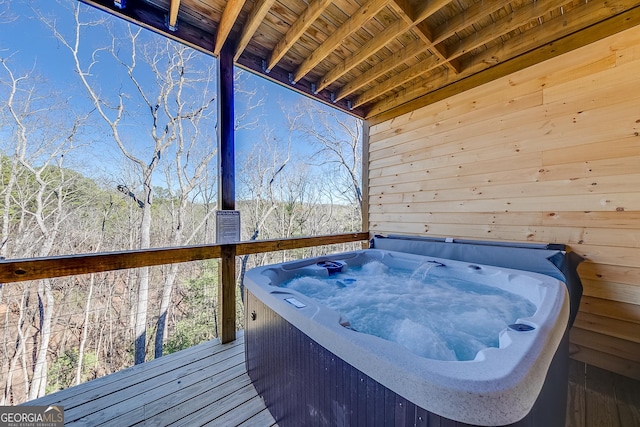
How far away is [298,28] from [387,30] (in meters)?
0.70

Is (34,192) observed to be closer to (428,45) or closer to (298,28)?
(298,28)

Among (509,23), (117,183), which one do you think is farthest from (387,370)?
(117,183)

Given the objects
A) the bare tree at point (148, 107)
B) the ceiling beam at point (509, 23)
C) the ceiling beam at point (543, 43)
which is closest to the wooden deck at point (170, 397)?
the bare tree at point (148, 107)

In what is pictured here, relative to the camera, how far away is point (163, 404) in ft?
4.35

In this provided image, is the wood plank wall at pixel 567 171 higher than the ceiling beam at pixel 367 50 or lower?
lower

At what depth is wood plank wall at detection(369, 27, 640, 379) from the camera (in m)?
1.54

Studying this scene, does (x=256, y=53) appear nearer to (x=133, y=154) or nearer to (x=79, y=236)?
(x=133, y=154)

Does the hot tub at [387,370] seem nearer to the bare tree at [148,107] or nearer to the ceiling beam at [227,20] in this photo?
the ceiling beam at [227,20]

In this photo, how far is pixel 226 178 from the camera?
197 centimetres

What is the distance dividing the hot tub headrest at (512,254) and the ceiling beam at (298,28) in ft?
6.83

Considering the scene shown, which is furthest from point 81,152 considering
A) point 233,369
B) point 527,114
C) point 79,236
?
point 527,114

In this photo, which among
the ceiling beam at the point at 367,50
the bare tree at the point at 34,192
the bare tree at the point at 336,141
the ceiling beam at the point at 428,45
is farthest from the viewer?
the bare tree at the point at 336,141

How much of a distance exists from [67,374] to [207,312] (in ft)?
6.49

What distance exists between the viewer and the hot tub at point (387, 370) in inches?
22.9
